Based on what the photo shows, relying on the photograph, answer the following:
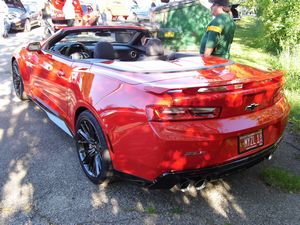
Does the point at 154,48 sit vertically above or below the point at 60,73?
above

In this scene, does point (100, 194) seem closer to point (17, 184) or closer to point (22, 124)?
point (17, 184)

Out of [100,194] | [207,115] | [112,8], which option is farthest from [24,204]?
[112,8]

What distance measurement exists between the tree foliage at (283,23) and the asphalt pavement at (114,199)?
5749 millimetres

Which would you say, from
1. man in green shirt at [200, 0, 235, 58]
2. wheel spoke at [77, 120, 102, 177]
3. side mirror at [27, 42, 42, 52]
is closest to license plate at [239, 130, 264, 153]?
wheel spoke at [77, 120, 102, 177]

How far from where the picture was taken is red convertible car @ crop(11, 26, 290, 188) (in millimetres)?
2398

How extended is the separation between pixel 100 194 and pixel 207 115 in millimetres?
1308

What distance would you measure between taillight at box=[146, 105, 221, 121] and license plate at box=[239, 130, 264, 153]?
412mm

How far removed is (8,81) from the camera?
22.7 ft

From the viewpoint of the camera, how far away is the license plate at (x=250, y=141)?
2625mm

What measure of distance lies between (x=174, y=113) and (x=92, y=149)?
1227 mm

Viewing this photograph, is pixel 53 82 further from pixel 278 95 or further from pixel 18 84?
pixel 278 95

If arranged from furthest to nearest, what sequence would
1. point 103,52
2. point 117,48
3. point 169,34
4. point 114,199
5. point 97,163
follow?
point 169,34, point 117,48, point 103,52, point 97,163, point 114,199

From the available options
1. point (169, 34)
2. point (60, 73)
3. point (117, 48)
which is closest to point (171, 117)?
point (60, 73)

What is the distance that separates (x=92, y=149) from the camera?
10.8 feet
